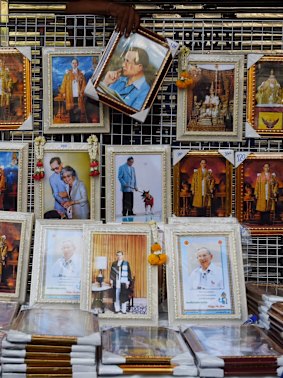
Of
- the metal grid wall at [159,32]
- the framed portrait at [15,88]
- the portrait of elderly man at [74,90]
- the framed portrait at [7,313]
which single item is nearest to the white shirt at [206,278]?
the metal grid wall at [159,32]

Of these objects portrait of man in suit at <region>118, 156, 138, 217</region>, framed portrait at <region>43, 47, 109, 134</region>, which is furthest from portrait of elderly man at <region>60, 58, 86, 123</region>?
portrait of man in suit at <region>118, 156, 138, 217</region>

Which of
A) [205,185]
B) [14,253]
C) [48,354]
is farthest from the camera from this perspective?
[205,185]

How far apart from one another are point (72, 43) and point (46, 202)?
550 mm

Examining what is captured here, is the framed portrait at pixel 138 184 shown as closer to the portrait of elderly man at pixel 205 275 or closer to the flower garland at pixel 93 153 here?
the flower garland at pixel 93 153

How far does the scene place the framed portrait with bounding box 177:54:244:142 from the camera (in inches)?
84.7

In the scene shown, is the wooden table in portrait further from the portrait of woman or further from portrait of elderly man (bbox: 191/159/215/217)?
portrait of elderly man (bbox: 191/159/215/217)

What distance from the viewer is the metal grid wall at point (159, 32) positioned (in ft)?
7.07

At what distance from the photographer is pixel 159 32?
2.16 metres

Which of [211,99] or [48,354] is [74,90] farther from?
[48,354]

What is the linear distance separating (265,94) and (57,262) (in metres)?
0.90

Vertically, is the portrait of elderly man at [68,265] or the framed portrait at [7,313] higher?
the portrait of elderly man at [68,265]

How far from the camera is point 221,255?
2.02 m

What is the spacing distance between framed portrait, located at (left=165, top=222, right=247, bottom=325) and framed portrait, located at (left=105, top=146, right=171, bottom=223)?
0.46 feet

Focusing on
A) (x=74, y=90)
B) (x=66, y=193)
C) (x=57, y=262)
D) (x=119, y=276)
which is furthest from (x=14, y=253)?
(x=74, y=90)
